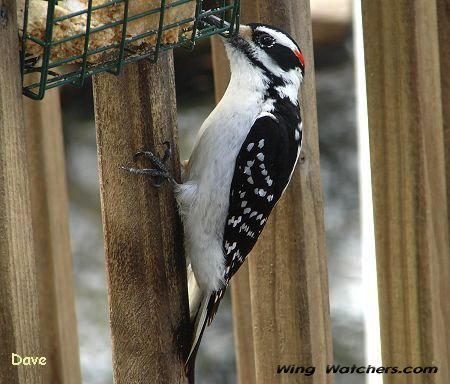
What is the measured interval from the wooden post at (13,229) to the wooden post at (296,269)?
111cm

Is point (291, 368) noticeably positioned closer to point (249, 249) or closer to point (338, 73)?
point (249, 249)

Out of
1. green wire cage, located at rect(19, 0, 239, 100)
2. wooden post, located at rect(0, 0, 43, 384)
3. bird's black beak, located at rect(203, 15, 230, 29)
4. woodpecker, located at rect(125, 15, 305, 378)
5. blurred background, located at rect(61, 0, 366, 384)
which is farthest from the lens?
blurred background, located at rect(61, 0, 366, 384)

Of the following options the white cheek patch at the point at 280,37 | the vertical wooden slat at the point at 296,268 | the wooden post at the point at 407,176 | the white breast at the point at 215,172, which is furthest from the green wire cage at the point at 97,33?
the wooden post at the point at 407,176

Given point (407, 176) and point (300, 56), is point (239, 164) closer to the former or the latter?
point (300, 56)

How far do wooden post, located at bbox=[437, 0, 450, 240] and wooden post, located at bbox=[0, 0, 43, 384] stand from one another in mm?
1719

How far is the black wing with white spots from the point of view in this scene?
2949 mm

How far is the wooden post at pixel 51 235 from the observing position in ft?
9.96

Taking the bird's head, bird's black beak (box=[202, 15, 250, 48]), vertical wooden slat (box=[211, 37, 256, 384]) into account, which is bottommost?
vertical wooden slat (box=[211, 37, 256, 384])

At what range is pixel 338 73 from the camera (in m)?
6.95

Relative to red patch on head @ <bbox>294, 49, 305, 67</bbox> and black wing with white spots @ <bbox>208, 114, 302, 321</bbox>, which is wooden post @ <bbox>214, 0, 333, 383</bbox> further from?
black wing with white spots @ <bbox>208, 114, 302, 321</bbox>

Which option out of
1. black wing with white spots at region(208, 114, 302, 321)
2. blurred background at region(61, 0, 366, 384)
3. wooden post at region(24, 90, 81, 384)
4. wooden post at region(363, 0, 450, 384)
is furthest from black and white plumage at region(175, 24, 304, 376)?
blurred background at region(61, 0, 366, 384)

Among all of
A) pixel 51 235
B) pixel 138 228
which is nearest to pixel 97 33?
pixel 138 228

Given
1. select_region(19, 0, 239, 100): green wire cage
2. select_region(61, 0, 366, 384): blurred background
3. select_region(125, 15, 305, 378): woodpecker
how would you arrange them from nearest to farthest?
select_region(19, 0, 239, 100): green wire cage → select_region(125, 15, 305, 378): woodpecker → select_region(61, 0, 366, 384): blurred background

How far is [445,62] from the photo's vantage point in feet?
10.2
